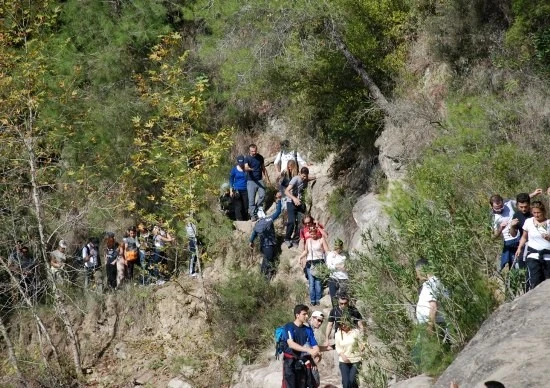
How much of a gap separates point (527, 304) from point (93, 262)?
14255 millimetres

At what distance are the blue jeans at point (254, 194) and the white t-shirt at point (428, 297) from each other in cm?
951

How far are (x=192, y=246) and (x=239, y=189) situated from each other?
5.49ft

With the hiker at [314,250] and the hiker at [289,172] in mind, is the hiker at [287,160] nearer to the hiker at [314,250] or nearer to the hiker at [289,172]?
the hiker at [289,172]

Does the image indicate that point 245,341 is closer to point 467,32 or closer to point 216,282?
point 216,282

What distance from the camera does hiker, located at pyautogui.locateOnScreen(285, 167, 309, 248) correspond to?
18.6 m

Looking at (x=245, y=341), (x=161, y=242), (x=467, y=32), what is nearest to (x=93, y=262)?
(x=161, y=242)

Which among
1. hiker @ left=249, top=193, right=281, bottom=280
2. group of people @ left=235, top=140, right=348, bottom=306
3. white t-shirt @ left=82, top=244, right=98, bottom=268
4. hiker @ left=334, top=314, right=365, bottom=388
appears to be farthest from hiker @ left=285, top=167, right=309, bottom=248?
hiker @ left=334, top=314, right=365, bottom=388

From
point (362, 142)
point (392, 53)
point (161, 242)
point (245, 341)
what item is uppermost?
point (392, 53)

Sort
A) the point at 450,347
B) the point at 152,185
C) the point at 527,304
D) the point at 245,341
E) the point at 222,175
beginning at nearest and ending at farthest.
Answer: the point at 527,304 < the point at 450,347 < the point at 245,341 < the point at 222,175 < the point at 152,185

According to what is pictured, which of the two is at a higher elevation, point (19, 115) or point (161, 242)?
point (19, 115)

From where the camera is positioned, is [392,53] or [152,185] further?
[152,185]

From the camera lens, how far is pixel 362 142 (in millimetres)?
20984

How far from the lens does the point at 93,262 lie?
21.5m

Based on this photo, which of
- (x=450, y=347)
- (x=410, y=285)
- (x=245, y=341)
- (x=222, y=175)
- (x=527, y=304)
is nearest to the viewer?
(x=527, y=304)
